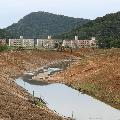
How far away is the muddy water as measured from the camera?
1247 inches

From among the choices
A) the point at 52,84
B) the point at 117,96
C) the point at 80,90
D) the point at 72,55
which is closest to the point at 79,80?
the point at 52,84

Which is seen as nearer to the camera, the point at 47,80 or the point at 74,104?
the point at 74,104

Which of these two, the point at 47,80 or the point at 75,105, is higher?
the point at 75,105

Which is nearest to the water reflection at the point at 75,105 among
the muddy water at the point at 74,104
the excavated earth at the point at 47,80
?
the muddy water at the point at 74,104

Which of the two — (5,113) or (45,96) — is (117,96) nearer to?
(45,96)

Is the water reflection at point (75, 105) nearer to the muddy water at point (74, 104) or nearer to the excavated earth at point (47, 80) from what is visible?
the muddy water at point (74, 104)

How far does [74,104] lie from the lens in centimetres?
3784

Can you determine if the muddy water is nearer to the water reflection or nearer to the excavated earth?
the water reflection

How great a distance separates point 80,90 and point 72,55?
89.1m

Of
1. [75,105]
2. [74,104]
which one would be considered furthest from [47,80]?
[75,105]

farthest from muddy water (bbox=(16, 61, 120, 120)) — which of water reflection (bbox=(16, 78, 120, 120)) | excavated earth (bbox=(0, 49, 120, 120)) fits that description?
excavated earth (bbox=(0, 49, 120, 120))

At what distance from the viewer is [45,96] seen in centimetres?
4378

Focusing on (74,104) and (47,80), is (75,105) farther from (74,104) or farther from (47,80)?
(47,80)

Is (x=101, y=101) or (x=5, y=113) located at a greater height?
(x=5, y=113)
